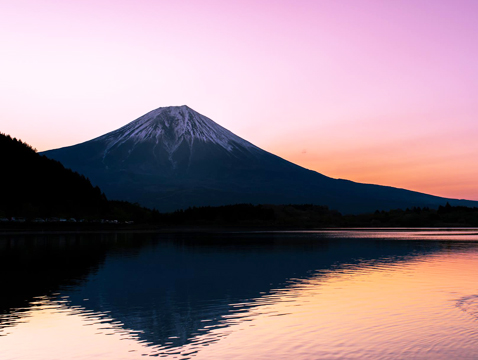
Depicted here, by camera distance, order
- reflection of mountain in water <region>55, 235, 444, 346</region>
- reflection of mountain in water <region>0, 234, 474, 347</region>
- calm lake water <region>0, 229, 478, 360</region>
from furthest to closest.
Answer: reflection of mountain in water <region>0, 234, 474, 347</region>, reflection of mountain in water <region>55, 235, 444, 346</region>, calm lake water <region>0, 229, 478, 360</region>

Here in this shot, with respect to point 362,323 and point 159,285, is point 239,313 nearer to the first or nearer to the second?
point 362,323

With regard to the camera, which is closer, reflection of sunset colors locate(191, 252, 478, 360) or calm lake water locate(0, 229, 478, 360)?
reflection of sunset colors locate(191, 252, 478, 360)

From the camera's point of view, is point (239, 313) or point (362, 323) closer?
point (362, 323)

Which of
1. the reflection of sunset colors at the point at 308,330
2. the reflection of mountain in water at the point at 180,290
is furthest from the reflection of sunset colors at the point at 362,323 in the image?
the reflection of mountain in water at the point at 180,290

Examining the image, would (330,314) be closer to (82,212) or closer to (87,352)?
(87,352)

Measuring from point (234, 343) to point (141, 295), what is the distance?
1377cm

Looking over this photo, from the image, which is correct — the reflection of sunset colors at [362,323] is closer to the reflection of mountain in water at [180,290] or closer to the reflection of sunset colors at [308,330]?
the reflection of sunset colors at [308,330]

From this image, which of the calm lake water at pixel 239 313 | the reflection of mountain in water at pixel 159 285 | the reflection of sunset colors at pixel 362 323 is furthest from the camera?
the reflection of mountain in water at pixel 159 285

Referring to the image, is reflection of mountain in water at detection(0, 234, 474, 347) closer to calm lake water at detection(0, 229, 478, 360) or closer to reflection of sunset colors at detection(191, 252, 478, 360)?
calm lake water at detection(0, 229, 478, 360)

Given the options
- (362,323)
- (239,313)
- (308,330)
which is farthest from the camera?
(239,313)

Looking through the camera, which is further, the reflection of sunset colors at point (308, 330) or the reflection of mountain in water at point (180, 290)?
the reflection of mountain in water at point (180, 290)

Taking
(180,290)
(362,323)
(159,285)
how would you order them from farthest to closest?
(159,285)
(180,290)
(362,323)

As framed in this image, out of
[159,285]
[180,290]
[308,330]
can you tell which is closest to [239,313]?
[308,330]

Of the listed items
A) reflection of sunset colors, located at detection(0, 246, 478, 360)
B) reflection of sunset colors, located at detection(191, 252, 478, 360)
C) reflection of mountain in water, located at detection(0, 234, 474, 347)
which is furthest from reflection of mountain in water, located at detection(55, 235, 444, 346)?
reflection of sunset colors, located at detection(191, 252, 478, 360)
